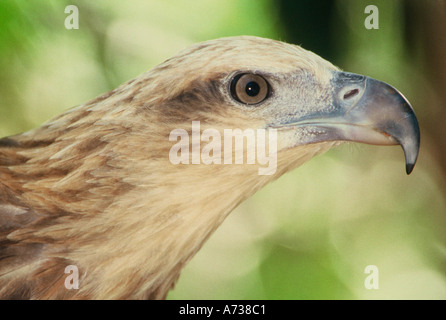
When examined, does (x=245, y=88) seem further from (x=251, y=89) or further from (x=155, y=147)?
(x=155, y=147)

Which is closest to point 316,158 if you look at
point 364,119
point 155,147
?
point 364,119

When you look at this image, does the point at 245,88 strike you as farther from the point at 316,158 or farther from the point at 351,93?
the point at 316,158

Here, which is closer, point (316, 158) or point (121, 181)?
point (121, 181)

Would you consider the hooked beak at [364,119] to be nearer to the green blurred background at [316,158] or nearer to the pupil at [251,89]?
the pupil at [251,89]

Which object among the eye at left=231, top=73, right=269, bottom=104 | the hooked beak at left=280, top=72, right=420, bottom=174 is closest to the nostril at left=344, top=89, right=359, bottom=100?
the hooked beak at left=280, top=72, right=420, bottom=174

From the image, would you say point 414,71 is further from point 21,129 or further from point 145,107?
point 21,129

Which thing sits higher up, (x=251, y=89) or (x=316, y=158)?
(x=251, y=89)

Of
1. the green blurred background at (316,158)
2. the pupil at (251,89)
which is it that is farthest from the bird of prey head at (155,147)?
the green blurred background at (316,158)
